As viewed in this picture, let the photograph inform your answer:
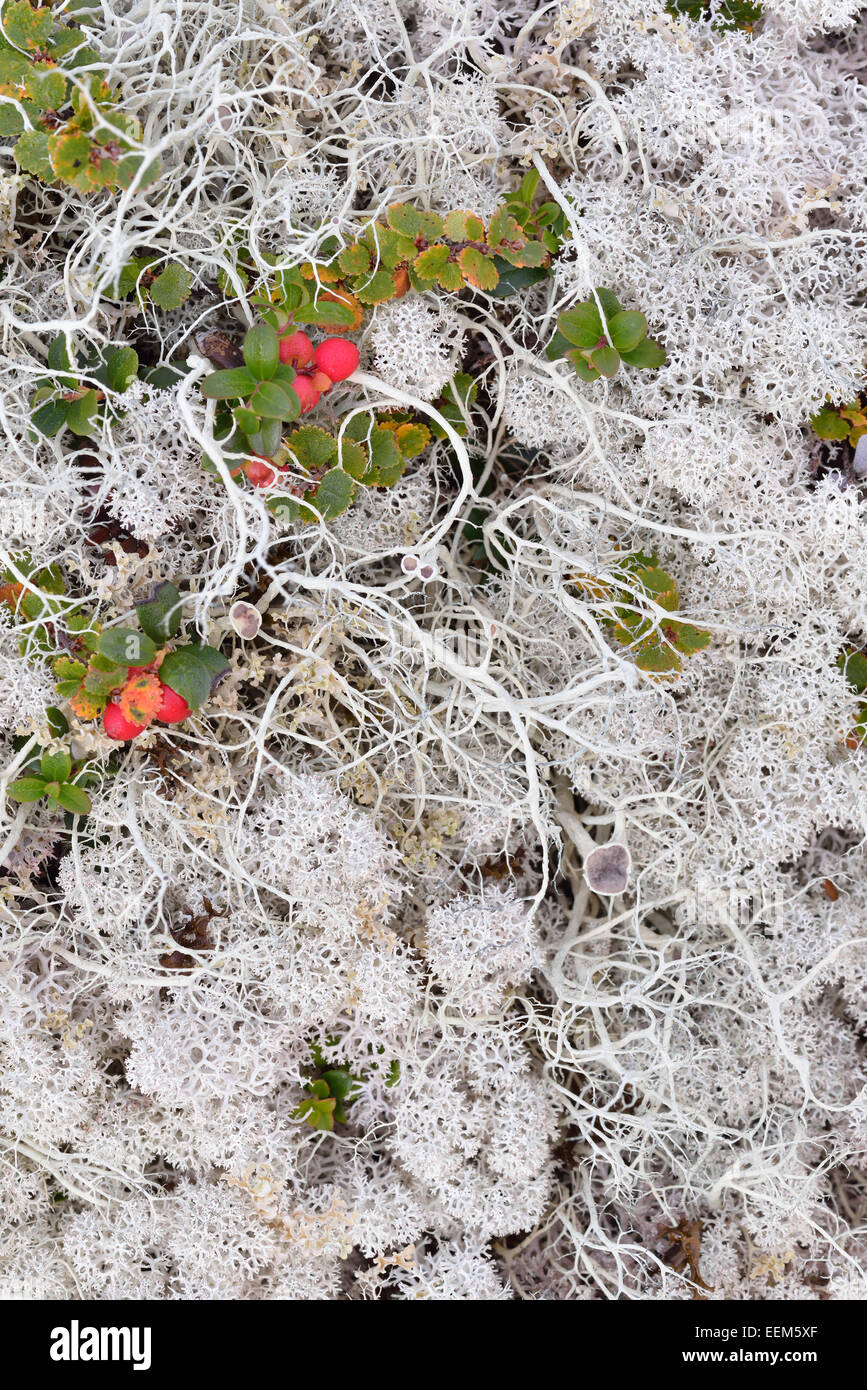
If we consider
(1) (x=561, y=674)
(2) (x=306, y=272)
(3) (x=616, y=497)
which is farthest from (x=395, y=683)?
(2) (x=306, y=272)

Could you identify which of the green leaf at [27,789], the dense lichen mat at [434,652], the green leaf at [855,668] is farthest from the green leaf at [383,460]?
the green leaf at [855,668]

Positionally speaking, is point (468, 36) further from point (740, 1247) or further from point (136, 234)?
point (740, 1247)

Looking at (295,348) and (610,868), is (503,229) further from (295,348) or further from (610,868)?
(610,868)

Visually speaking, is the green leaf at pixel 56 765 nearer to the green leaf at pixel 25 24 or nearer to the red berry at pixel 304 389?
the red berry at pixel 304 389

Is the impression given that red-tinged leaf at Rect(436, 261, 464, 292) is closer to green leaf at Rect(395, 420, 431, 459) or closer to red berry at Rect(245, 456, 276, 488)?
green leaf at Rect(395, 420, 431, 459)

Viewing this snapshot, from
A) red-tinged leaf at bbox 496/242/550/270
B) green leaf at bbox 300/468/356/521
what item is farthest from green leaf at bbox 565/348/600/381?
green leaf at bbox 300/468/356/521

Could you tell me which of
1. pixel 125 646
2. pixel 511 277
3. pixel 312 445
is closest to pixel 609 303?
pixel 511 277
